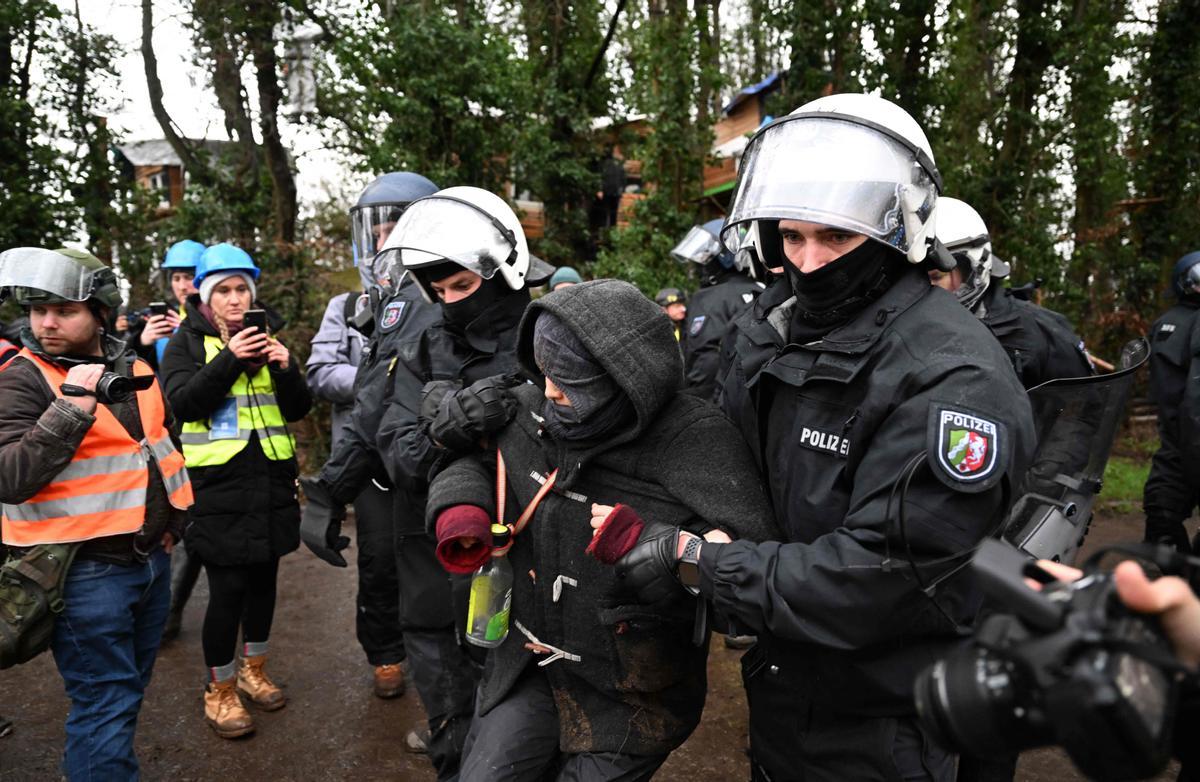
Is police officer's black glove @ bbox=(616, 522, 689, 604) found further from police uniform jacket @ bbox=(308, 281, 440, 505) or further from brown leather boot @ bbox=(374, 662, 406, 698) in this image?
brown leather boot @ bbox=(374, 662, 406, 698)

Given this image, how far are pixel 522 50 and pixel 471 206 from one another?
10168 mm

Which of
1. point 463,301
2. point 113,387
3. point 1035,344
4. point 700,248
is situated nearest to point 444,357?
point 463,301

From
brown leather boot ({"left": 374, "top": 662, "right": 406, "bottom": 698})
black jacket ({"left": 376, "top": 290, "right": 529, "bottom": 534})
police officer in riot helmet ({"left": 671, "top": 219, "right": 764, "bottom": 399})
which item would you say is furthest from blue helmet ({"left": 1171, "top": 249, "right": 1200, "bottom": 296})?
brown leather boot ({"left": 374, "top": 662, "right": 406, "bottom": 698})

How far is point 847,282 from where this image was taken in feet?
6.98

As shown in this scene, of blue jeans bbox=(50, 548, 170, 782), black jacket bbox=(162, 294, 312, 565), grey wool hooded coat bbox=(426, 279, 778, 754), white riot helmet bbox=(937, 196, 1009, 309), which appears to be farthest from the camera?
black jacket bbox=(162, 294, 312, 565)

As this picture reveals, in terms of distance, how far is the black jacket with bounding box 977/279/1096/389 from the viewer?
3555 millimetres

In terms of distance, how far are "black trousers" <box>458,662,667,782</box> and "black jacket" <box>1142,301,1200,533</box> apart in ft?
12.0

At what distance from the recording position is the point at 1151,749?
44.1 inches

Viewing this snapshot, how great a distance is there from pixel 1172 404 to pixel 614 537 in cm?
408

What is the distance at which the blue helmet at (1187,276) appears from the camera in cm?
486

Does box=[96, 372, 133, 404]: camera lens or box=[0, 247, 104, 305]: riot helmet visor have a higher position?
box=[0, 247, 104, 305]: riot helmet visor

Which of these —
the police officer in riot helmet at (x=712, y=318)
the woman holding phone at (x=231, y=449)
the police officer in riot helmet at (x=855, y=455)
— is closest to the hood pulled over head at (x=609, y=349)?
the police officer in riot helmet at (x=855, y=455)

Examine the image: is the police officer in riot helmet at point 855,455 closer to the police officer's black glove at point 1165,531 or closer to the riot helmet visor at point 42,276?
the riot helmet visor at point 42,276

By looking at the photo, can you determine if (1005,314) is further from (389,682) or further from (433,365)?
(389,682)
